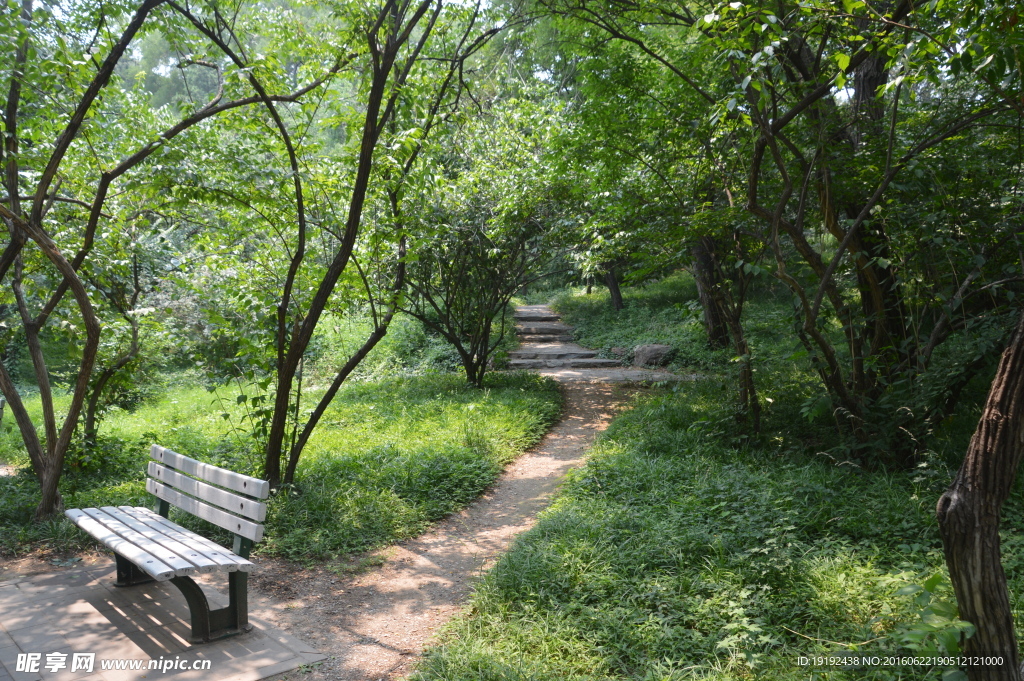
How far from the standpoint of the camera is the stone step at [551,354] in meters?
14.7

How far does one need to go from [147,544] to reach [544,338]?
1345cm

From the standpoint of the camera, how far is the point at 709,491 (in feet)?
16.8

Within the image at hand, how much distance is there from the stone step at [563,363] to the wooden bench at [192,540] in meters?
9.62

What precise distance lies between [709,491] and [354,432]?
4.95 meters

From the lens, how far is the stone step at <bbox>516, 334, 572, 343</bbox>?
1669 cm

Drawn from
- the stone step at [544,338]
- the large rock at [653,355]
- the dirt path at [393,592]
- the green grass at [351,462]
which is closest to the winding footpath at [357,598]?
the dirt path at [393,592]

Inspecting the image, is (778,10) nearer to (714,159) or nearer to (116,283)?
(714,159)

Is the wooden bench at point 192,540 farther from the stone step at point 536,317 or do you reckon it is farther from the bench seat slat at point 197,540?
the stone step at point 536,317

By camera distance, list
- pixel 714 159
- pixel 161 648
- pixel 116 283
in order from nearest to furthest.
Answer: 1. pixel 161 648
2. pixel 714 159
3. pixel 116 283

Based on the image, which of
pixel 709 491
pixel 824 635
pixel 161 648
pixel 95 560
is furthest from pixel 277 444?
pixel 824 635

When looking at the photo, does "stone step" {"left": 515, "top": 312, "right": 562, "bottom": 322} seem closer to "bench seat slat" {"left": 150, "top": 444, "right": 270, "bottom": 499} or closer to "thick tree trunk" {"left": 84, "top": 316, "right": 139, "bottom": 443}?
"thick tree trunk" {"left": 84, "top": 316, "right": 139, "bottom": 443}

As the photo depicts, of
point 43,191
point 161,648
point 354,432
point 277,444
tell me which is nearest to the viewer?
point 161,648

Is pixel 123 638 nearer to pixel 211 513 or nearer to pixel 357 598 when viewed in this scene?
pixel 211 513

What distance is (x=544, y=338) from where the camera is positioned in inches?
662
